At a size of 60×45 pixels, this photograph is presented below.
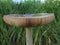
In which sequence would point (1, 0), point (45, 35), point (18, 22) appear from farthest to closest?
1. point (1, 0)
2. point (45, 35)
3. point (18, 22)

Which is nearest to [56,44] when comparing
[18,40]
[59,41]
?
[59,41]

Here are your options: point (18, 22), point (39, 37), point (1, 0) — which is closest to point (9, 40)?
point (39, 37)

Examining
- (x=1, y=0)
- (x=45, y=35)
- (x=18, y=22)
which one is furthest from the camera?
(x=1, y=0)

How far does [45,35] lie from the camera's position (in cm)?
317

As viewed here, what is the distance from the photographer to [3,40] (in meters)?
3.25

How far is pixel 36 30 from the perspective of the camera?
320cm

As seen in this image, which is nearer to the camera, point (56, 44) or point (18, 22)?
point (18, 22)

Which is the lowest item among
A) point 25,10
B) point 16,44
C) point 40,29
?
point 16,44

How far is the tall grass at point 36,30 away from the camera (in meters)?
3.19

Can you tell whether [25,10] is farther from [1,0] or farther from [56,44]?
[56,44]

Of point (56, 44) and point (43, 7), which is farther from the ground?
point (43, 7)

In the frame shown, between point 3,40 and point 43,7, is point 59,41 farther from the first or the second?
point 3,40

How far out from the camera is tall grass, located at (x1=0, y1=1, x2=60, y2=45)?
319 centimetres

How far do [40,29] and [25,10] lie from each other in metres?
0.46
